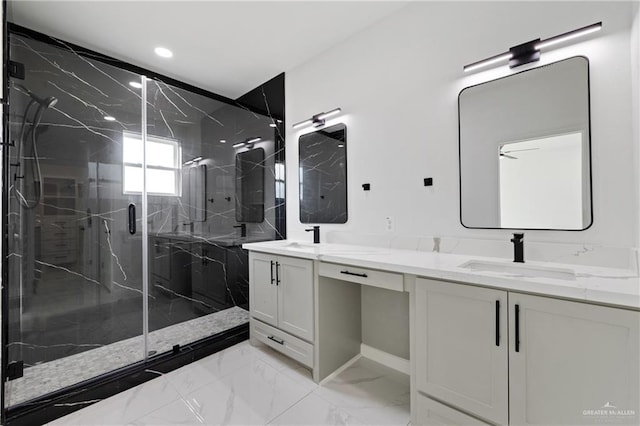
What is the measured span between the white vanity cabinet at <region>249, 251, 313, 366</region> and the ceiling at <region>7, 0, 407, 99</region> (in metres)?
1.79

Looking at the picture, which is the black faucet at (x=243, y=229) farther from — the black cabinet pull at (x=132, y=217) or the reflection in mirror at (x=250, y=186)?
the black cabinet pull at (x=132, y=217)

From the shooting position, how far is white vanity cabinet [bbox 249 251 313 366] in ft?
6.19

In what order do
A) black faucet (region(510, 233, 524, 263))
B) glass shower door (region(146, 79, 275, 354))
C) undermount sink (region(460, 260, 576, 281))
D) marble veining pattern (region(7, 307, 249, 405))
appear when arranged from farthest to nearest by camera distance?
1. glass shower door (region(146, 79, 275, 354))
2. marble veining pattern (region(7, 307, 249, 405))
3. black faucet (region(510, 233, 524, 263))
4. undermount sink (region(460, 260, 576, 281))

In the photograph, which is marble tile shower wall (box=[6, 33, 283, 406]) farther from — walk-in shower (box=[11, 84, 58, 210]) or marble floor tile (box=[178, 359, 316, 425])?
marble floor tile (box=[178, 359, 316, 425])

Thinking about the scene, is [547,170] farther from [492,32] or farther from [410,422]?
[410,422]

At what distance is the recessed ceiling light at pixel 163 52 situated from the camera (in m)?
2.34

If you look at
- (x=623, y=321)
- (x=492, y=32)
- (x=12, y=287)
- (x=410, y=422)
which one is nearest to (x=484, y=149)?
(x=492, y=32)

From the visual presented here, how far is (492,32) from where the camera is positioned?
1.59m

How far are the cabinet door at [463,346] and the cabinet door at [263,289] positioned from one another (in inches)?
44.9

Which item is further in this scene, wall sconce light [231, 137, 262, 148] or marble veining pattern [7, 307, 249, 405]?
wall sconce light [231, 137, 262, 148]

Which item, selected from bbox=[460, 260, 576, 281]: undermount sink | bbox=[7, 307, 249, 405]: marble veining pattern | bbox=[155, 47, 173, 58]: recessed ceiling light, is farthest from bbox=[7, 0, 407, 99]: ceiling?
bbox=[7, 307, 249, 405]: marble veining pattern

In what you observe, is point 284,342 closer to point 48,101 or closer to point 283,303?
point 283,303

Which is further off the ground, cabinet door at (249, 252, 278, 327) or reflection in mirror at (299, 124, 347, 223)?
reflection in mirror at (299, 124, 347, 223)

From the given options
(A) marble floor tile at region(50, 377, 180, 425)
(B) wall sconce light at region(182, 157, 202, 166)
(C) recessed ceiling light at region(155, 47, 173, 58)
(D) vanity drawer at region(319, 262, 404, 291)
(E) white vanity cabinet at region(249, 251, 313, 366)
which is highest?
(C) recessed ceiling light at region(155, 47, 173, 58)
